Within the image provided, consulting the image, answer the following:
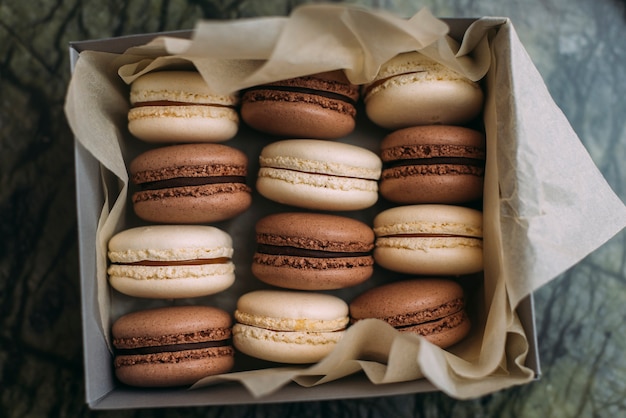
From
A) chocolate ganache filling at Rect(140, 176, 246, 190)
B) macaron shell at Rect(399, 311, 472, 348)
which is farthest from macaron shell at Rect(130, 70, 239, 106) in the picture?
macaron shell at Rect(399, 311, 472, 348)

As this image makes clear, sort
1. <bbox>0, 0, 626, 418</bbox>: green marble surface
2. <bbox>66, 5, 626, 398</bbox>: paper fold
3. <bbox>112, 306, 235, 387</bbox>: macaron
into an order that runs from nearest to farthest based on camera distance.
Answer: <bbox>66, 5, 626, 398</bbox>: paper fold
<bbox>112, 306, 235, 387</bbox>: macaron
<bbox>0, 0, 626, 418</bbox>: green marble surface

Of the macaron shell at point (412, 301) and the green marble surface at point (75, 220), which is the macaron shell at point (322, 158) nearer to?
the macaron shell at point (412, 301)

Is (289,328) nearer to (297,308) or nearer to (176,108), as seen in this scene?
(297,308)

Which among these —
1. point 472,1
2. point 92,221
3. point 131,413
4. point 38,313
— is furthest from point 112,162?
point 472,1

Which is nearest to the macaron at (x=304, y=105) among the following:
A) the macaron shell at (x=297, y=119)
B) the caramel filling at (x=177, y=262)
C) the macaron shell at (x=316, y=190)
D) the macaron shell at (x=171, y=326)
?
the macaron shell at (x=297, y=119)

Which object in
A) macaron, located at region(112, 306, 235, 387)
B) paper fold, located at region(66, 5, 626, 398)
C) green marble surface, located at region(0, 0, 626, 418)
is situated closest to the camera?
paper fold, located at region(66, 5, 626, 398)

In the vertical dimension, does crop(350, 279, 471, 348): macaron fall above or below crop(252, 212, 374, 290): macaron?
below

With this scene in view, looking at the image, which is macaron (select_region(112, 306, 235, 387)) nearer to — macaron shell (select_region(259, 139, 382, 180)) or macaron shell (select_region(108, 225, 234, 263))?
macaron shell (select_region(108, 225, 234, 263))

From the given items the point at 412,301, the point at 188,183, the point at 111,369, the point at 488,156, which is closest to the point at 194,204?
the point at 188,183

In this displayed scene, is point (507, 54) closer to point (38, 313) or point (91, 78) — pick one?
point (91, 78)
